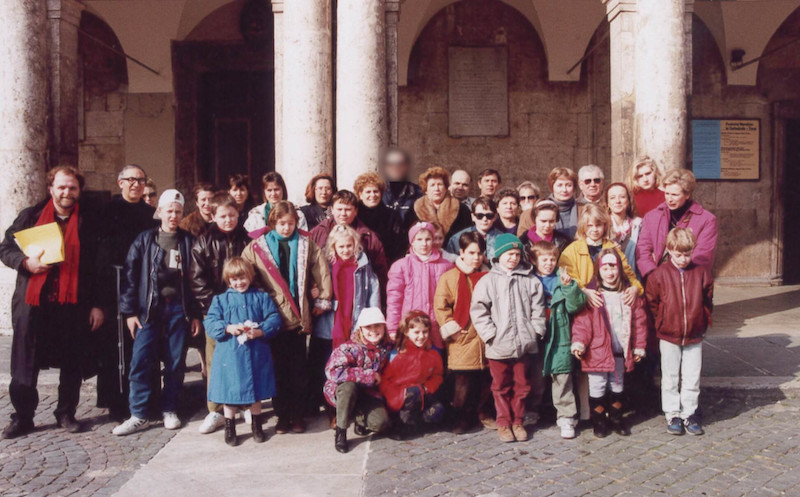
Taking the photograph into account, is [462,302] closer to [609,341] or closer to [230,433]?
[609,341]

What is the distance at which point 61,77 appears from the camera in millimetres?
7477

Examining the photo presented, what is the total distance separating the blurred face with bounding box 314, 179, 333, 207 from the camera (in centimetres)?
551

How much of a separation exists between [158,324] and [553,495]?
8.80 feet

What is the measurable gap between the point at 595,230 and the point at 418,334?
131 centimetres

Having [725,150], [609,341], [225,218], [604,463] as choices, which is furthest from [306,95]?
[725,150]

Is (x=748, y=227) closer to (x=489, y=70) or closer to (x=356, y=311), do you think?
(x=489, y=70)

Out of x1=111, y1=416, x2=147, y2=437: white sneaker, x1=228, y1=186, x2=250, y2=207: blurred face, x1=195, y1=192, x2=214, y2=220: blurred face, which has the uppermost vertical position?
x1=228, y1=186, x2=250, y2=207: blurred face

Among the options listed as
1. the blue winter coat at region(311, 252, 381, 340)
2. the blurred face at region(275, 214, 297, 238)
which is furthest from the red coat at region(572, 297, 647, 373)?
the blurred face at region(275, 214, 297, 238)

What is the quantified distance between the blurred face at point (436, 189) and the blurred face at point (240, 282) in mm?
1564

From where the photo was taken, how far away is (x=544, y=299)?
15.5 feet

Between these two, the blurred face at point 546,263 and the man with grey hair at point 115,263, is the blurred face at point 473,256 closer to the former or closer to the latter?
the blurred face at point 546,263

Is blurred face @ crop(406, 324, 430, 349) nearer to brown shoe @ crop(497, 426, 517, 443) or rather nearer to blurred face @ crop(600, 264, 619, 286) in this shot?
brown shoe @ crop(497, 426, 517, 443)

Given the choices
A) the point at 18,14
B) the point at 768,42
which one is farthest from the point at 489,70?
the point at 18,14

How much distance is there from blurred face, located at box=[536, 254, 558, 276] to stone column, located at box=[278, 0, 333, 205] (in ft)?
9.10
